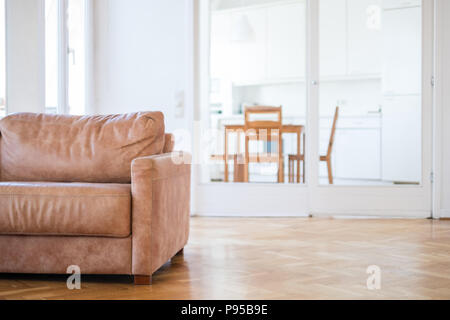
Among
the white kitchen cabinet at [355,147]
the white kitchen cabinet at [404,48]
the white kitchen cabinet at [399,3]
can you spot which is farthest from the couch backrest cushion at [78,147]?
the white kitchen cabinet at [399,3]

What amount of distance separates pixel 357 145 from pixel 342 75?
0.65 m

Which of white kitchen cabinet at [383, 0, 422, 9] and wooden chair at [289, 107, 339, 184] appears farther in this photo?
wooden chair at [289, 107, 339, 184]

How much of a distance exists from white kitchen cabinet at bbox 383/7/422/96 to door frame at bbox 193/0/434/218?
2.4 inches

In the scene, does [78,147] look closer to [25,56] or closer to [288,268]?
[288,268]

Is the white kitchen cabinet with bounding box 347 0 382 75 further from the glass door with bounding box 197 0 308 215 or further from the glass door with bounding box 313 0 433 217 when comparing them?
the glass door with bounding box 197 0 308 215

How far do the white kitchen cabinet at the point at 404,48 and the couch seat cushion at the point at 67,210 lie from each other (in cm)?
326

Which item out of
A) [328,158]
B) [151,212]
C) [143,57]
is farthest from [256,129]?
[151,212]

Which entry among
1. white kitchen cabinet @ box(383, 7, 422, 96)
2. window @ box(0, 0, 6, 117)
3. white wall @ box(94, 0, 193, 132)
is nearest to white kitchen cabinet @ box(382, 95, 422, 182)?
white kitchen cabinet @ box(383, 7, 422, 96)

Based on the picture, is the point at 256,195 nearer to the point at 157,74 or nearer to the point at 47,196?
the point at 157,74

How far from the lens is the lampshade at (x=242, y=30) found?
5461 mm

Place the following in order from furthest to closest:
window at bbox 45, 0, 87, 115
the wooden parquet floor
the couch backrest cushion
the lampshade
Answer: the lampshade
window at bbox 45, 0, 87, 115
the couch backrest cushion
the wooden parquet floor

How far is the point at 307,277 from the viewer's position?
276cm

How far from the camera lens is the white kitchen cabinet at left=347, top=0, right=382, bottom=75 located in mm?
5059

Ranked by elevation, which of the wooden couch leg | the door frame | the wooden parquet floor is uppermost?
the door frame
